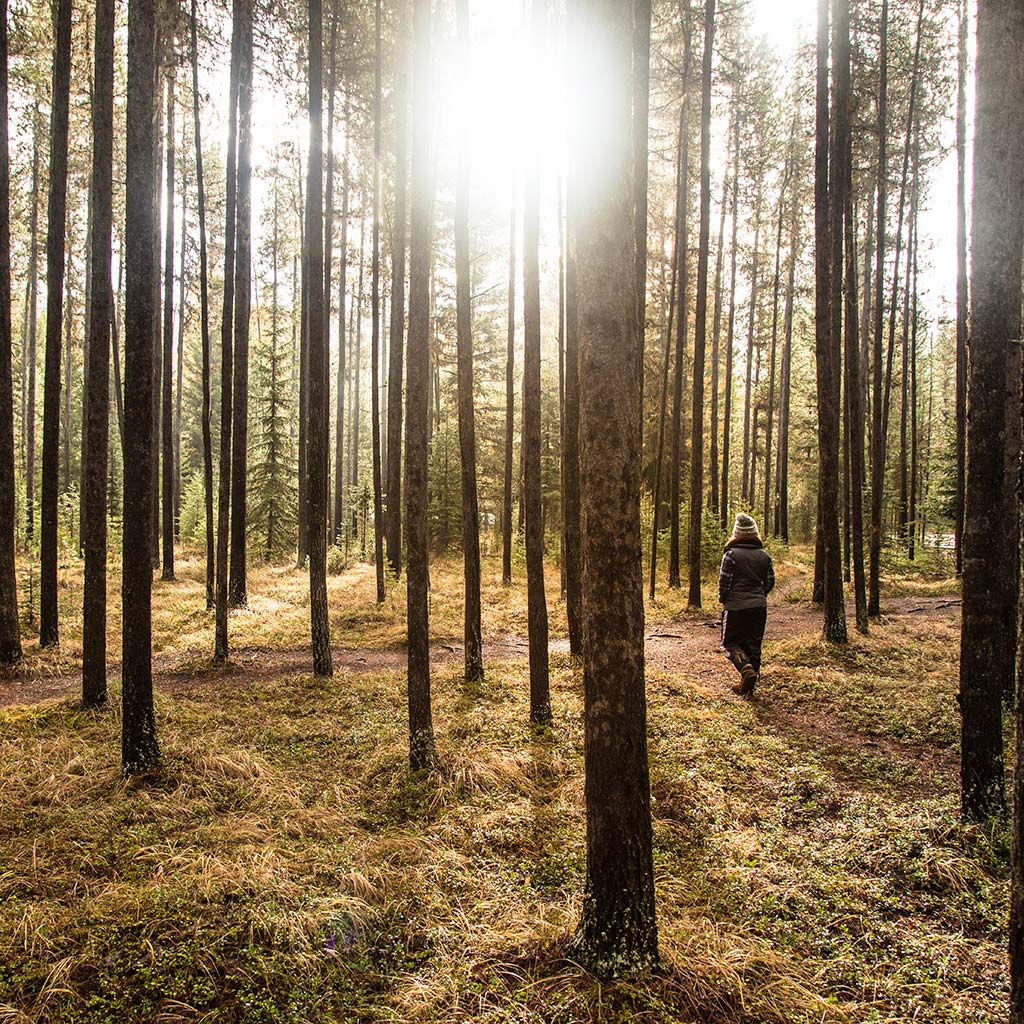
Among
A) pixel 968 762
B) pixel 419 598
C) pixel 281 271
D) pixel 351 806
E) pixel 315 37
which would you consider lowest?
pixel 351 806

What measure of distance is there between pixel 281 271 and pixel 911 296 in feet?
98.1

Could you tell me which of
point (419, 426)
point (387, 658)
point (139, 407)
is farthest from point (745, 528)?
point (139, 407)

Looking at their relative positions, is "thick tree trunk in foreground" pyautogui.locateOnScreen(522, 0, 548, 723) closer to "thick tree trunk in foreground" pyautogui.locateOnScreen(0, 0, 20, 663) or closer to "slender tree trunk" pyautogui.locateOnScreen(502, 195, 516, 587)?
"slender tree trunk" pyautogui.locateOnScreen(502, 195, 516, 587)

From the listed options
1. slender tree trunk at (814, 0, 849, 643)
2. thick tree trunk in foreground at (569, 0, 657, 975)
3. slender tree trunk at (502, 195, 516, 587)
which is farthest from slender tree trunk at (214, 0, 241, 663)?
slender tree trunk at (814, 0, 849, 643)

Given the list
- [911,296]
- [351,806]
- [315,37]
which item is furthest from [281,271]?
[351,806]

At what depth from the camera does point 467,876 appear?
4.12 meters

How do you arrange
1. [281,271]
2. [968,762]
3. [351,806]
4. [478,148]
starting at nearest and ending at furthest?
[968,762], [351,806], [478,148], [281,271]

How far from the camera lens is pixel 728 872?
4141mm

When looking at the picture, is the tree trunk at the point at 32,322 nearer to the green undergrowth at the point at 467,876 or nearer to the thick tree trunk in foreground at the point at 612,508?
the green undergrowth at the point at 467,876

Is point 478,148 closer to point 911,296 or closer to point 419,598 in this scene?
point 419,598

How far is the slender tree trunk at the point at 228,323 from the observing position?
387 inches

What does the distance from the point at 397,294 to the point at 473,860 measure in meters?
13.3

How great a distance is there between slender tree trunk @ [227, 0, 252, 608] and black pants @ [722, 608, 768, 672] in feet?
29.5

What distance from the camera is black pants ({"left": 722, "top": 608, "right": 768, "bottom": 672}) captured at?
8164 millimetres
